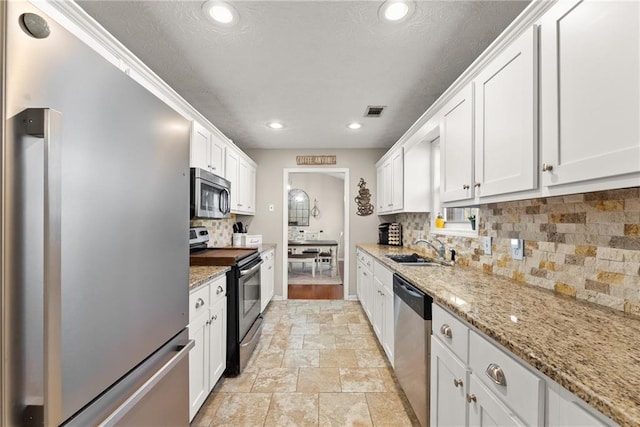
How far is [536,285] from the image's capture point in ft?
4.87

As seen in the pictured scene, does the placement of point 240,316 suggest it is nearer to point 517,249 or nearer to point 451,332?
point 451,332

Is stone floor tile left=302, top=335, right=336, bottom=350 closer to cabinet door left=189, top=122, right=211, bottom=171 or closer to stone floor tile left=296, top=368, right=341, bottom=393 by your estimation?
stone floor tile left=296, top=368, right=341, bottom=393

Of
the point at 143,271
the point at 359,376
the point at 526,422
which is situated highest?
the point at 143,271

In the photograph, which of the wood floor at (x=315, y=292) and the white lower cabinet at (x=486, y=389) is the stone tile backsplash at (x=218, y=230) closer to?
the wood floor at (x=315, y=292)

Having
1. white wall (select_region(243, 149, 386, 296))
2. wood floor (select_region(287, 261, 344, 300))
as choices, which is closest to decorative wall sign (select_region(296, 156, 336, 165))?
white wall (select_region(243, 149, 386, 296))

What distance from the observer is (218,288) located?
1.97m

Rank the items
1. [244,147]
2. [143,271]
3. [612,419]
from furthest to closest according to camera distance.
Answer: [244,147]
[143,271]
[612,419]

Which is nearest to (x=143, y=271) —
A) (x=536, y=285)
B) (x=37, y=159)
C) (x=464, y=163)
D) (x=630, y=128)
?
(x=37, y=159)

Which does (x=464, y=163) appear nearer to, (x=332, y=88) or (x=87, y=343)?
(x=332, y=88)

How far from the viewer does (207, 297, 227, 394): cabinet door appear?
1.85m

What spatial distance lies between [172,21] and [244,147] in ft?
9.38

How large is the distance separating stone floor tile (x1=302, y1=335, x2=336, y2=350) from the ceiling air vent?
2.38m

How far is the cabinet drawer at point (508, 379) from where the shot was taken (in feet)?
2.53

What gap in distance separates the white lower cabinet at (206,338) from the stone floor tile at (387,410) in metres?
1.07
